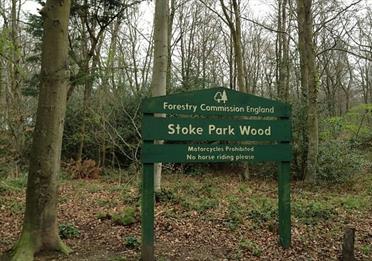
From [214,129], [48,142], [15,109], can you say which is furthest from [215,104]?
[15,109]

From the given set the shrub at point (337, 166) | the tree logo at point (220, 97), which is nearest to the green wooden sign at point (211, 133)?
the tree logo at point (220, 97)

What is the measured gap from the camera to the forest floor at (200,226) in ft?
18.2

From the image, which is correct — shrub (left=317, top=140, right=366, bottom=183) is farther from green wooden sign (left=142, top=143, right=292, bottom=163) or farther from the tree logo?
the tree logo

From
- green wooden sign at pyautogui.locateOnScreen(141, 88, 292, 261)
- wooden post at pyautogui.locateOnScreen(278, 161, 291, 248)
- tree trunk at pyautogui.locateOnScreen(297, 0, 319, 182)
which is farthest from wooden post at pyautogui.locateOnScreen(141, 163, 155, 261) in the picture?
tree trunk at pyautogui.locateOnScreen(297, 0, 319, 182)

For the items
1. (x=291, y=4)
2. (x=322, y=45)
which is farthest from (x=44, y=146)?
(x=322, y=45)

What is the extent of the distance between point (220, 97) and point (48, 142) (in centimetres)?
251

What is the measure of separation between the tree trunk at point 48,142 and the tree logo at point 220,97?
217 cm

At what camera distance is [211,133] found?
536cm

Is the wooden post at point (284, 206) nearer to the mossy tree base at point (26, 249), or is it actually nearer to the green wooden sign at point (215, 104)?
the green wooden sign at point (215, 104)

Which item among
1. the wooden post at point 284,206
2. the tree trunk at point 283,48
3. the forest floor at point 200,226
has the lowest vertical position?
the forest floor at point 200,226

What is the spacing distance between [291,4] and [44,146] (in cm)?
1737

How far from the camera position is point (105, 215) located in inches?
286

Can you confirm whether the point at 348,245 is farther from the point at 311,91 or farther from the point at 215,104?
the point at 311,91

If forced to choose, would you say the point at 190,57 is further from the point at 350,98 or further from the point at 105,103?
the point at 350,98
